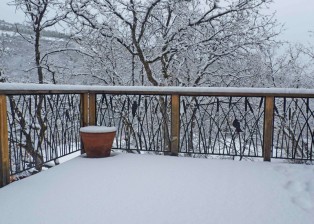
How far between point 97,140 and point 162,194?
4.39ft

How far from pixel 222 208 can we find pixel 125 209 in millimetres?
645

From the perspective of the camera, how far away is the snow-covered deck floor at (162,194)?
189 centimetres

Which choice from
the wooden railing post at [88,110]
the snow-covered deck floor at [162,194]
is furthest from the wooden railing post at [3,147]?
the wooden railing post at [88,110]

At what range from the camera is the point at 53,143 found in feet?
11.1

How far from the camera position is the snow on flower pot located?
3.37m

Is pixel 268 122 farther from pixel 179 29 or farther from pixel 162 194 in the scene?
pixel 179 29

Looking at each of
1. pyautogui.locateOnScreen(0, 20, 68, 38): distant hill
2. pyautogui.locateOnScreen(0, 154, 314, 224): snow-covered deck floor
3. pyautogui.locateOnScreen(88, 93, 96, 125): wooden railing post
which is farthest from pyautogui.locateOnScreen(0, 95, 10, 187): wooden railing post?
pyautogui.locateOnScreen(0, 20, 68, 38): distant hill

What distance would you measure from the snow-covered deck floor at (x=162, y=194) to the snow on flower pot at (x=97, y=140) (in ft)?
0.63

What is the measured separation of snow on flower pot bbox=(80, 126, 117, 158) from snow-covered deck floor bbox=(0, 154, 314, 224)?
0.19 metres

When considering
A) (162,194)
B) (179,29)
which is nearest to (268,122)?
(162,194)

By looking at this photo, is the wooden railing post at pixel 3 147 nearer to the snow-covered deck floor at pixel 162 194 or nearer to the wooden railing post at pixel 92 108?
the snow-covered deck floor at pixel 162 194

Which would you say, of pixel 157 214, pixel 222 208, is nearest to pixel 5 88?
pixel 157 214

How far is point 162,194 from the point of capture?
228 cm

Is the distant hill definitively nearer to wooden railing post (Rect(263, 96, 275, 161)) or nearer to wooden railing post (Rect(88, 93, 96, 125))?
wooden railing post (Rect(88, 93, 96, 125))
